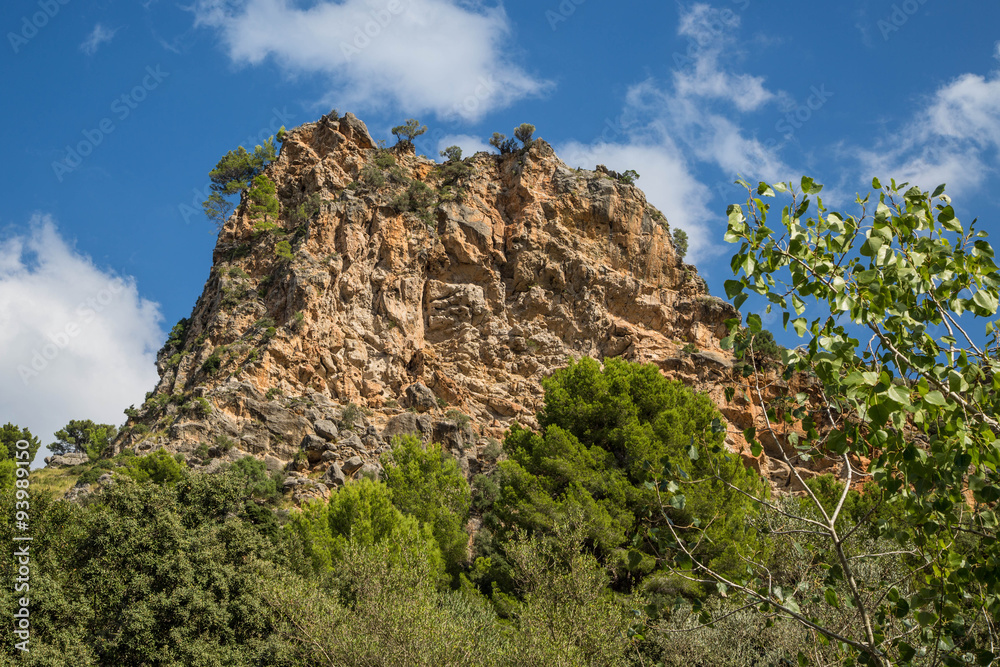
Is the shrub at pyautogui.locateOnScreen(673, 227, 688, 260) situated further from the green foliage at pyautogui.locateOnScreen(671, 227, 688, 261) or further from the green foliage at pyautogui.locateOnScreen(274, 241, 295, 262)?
the green foliage at pyautogui.locateOnScreen(274, 241, 295, 262)

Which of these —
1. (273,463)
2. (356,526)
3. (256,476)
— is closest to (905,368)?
(356,526)

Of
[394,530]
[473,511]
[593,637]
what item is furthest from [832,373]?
[473,511]

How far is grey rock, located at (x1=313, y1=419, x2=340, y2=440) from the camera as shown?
112 ft

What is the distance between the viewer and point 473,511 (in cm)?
3141

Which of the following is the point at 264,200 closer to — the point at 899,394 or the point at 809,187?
the point at 809,187

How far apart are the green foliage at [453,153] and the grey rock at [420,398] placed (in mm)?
19118

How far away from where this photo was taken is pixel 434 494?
902 inches

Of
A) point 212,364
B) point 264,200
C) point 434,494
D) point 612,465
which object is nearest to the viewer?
point 612,465

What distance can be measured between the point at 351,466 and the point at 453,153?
26976 mm

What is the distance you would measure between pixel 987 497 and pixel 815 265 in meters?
1.36

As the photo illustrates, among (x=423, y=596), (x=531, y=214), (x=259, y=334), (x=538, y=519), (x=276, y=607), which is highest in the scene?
(x=531, y=214)

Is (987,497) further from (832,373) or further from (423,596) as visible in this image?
(423,596)

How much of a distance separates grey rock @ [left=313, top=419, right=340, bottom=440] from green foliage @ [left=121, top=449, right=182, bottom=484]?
7.31 meters

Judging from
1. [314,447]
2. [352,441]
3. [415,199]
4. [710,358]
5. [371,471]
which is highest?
[415,199]
